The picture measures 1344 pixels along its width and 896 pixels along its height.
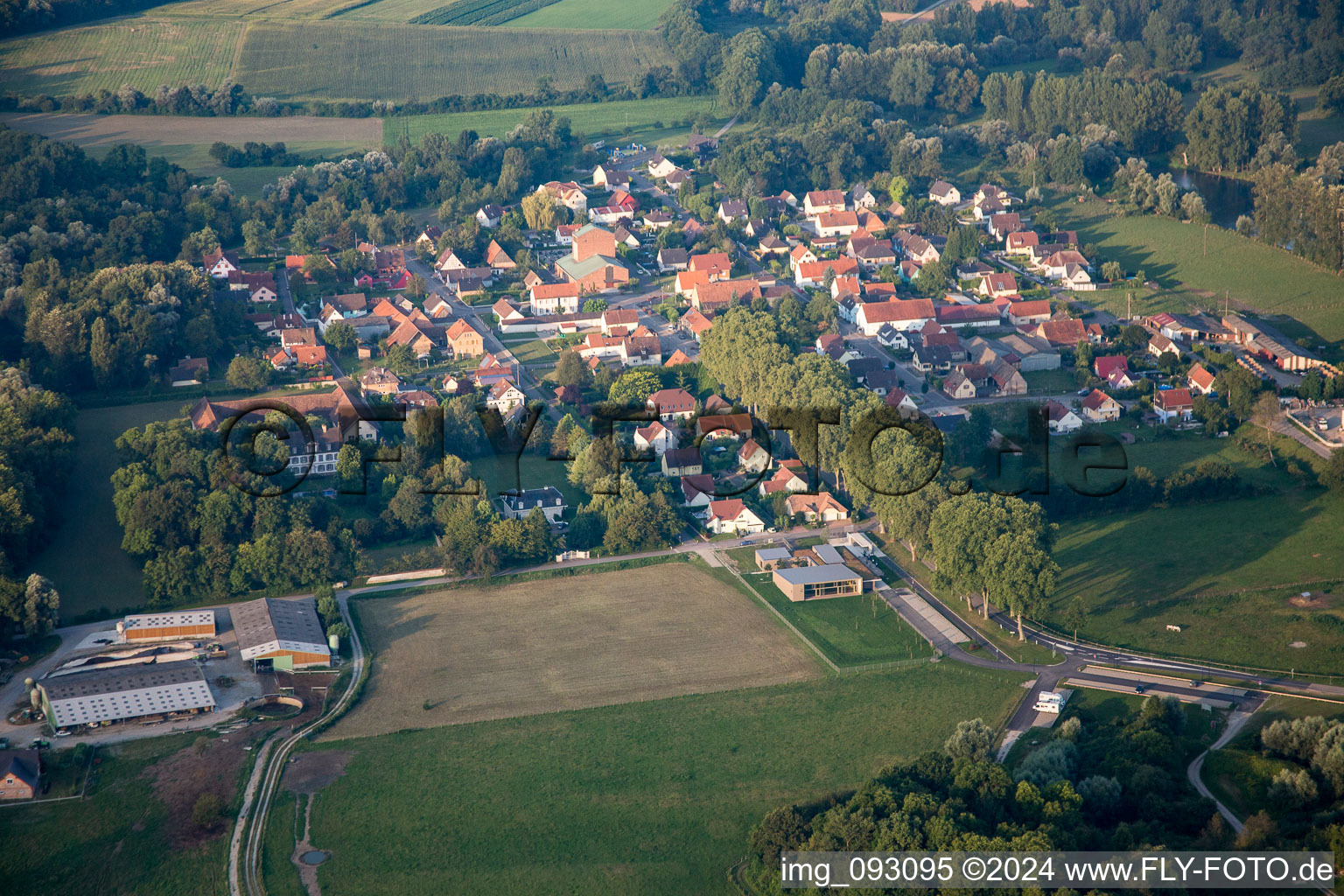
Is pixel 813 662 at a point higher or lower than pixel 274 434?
lower

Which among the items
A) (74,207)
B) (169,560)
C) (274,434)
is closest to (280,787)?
(169,560)

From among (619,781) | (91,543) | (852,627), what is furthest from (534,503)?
(619,781)

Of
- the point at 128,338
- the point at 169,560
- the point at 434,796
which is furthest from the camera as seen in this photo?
the point at 128,338

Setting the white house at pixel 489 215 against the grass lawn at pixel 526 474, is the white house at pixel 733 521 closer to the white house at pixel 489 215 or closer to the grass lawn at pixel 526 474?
the grass lawn at pixel 526 474

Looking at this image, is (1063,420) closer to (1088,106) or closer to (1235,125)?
(1235,125)

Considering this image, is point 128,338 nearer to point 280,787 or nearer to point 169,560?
point 169,560

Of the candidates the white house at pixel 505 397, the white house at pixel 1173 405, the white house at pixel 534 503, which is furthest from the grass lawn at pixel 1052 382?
the white house at pixel 534 503

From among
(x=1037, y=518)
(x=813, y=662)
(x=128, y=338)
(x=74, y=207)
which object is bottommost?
(x=813, y=662)

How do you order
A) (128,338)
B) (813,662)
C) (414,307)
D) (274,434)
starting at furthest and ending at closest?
(414,307)
(128,338)
(274,434)
(813,662)
